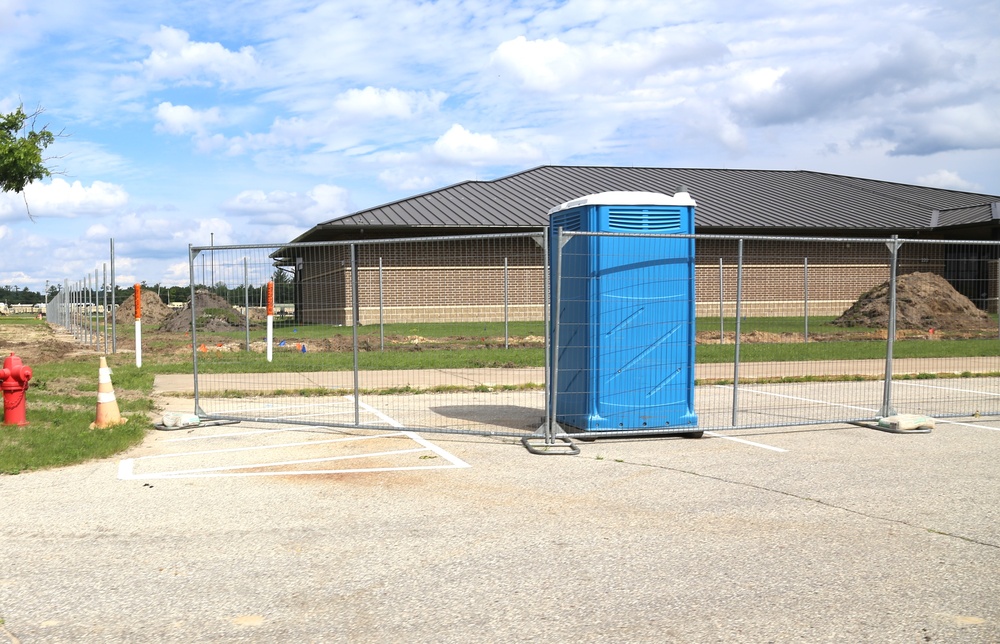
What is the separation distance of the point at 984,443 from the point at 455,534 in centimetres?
635

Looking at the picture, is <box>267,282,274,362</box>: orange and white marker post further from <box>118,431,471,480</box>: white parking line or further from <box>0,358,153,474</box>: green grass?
<box>118,431,471,480</box>: white parking line

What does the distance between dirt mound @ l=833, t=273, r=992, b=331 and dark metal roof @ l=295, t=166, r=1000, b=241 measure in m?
7.51

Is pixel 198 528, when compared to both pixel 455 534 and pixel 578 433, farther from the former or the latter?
pixel 578 433

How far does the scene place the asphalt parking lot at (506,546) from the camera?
407cm

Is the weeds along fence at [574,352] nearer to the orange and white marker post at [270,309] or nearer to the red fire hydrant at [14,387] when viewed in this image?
the orange and white marker post at [270,309]

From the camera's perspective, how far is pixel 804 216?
1534 inches

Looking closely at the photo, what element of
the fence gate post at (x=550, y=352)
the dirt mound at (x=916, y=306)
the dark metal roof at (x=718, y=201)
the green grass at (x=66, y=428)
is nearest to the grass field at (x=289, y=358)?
the green grass at (x=66, y=428)

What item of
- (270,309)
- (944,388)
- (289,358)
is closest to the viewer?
(270,309)

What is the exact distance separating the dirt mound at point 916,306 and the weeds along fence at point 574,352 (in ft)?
0.32

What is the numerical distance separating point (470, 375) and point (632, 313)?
681 centimetres

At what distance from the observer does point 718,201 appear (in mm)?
40250

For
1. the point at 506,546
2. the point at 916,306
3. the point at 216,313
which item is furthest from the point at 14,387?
the point at 916,306

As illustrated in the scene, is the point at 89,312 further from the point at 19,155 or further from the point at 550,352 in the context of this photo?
the point at 550,352

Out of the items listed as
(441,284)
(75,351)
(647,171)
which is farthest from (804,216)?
(75,351)
